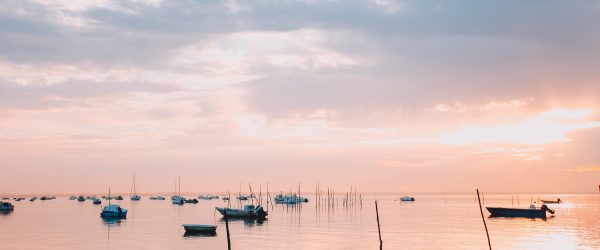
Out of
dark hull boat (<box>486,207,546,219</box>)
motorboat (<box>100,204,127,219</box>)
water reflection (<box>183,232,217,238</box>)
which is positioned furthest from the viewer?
dark hull boat (<box>486,207,546,219</box>)

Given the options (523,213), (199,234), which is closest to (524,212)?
(523,213)

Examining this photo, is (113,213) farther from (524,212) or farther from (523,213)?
(524,212)

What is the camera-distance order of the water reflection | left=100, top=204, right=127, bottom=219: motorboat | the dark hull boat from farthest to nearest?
1. the dark hull boat
2. left=100, top=204, right=127, bottom=219: motorboat
3. the water reflection

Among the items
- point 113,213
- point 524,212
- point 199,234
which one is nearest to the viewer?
point 199,234

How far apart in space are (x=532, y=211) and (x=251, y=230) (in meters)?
59.4

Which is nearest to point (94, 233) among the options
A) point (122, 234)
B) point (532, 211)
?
point (122, 234)

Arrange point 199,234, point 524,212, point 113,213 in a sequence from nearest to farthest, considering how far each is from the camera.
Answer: point 199,234 < point 113,213 < point 524,212

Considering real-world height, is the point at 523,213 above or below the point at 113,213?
below

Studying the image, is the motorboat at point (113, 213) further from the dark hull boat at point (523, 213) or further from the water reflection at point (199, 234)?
the dark hull boat at point (523, 213)

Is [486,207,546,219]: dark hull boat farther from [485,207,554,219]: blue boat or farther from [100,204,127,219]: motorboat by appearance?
[100,204,127,219]: motorboat

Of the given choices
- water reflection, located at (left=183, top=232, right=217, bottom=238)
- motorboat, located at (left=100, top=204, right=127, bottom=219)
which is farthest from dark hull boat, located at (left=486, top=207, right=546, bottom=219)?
motorboat, located at (left=100, top=204, right=127, bottom=219)

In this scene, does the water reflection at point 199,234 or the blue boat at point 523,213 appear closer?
the water reflection at point 199,234

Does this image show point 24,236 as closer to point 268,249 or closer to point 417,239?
point 268,249

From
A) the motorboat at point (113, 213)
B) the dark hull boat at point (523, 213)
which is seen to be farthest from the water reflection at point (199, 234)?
the dark hull boat at point (523, 213)
